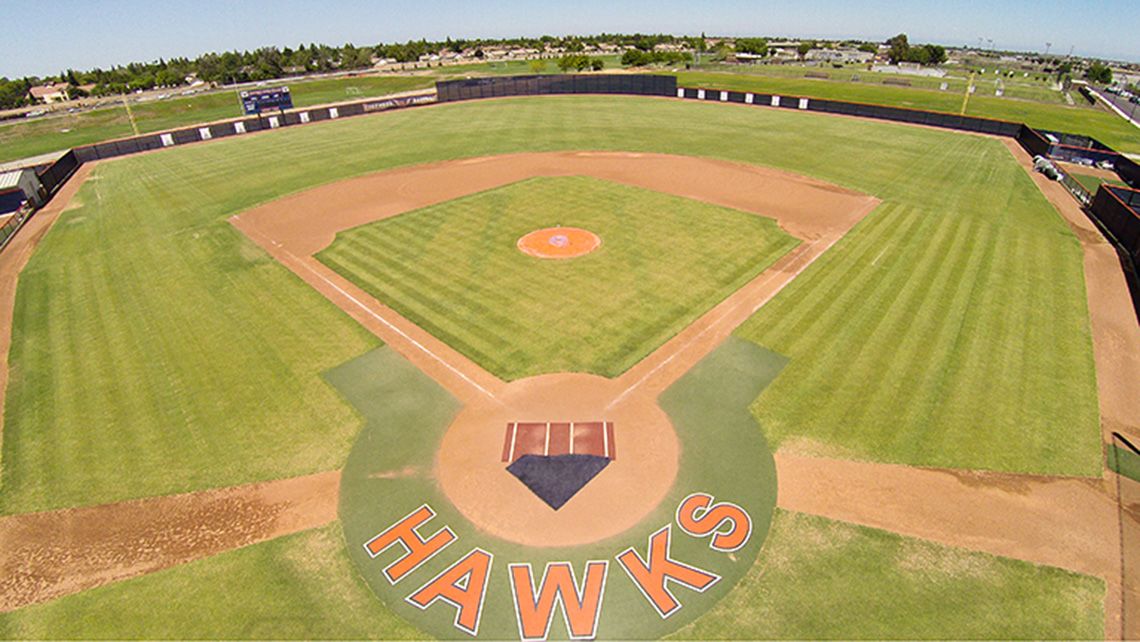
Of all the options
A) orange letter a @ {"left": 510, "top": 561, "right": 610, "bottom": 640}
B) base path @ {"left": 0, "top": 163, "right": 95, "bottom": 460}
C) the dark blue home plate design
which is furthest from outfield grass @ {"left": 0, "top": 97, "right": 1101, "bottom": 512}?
orange letter a @ {"left": 510, "top": 561, "right": 610, "bottom": 640}

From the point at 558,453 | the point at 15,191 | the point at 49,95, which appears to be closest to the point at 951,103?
the point at 558,453

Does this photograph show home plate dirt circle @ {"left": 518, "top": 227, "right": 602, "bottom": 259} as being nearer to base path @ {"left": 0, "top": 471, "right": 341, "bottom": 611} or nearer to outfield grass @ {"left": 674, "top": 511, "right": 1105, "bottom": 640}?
base path @ {"left": 0, "top": 471, "right": 341, "bottom": 611}

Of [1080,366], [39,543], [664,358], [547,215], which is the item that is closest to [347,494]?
[39,543]

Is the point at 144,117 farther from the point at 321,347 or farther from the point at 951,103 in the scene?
the point at 951,103

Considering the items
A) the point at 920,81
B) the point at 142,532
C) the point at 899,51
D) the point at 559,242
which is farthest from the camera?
the point at 899,51

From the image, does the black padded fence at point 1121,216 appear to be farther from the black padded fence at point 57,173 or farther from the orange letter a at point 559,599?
the black padded fence at point 57,173

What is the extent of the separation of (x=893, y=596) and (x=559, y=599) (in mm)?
8215

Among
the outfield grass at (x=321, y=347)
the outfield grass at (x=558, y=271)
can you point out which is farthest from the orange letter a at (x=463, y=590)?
the outfield grass at (x=558, y=271)

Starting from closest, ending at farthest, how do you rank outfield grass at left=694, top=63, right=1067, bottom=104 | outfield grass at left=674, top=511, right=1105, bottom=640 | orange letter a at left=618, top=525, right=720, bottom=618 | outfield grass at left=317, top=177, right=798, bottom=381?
outfield grass at left=674, top=511, right=1105, bottom=640
orange letter a at left=618, top=525, right=720, bottom=618
outfield grass at left=317, top=177, right=798, bottom=381
outfield grass at left=694, top=63, right=1067, bottom=104

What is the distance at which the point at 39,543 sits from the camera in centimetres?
1435

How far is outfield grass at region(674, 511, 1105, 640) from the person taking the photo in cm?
1163

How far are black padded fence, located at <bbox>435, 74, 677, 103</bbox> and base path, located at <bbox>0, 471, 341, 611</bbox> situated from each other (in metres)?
85.2

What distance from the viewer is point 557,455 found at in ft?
53.7

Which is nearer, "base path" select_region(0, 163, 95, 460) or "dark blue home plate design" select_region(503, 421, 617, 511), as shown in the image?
"dark blue home plate design" select_region(503, 421, 617, 511)
